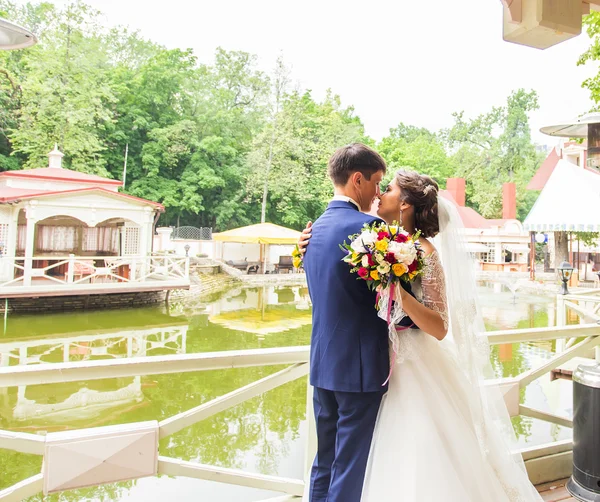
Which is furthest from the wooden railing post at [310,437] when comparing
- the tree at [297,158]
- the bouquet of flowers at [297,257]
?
the tree at [297,158]

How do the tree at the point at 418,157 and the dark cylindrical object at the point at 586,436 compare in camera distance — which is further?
the tree at the point at 418,157

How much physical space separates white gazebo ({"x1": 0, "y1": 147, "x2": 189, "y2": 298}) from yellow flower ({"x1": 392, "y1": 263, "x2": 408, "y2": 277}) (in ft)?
32.6

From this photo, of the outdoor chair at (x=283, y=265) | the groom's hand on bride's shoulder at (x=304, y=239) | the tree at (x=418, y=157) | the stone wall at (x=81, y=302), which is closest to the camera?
the groom's hand on bride's shoulder at (x=304, y=239)

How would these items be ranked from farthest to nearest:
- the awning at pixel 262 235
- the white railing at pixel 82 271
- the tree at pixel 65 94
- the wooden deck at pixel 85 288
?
the tree at pixel 65 94 → the awning at pixel 262 235 → the white railing at pixel 82 271 → the wooden deck at pixel 85 288

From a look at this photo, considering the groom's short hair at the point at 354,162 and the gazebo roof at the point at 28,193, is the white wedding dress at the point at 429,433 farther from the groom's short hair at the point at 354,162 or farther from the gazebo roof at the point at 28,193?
the gazebo roof at the point at 28,193

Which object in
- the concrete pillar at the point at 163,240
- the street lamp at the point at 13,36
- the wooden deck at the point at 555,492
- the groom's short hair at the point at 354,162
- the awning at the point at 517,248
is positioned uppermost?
the awning at the point at 517,248

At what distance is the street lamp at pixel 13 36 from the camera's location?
1.61m

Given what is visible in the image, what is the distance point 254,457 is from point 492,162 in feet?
97.5

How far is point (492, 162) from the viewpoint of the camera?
97.6 ft

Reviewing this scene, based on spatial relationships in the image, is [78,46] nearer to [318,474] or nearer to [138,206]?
[138,206]

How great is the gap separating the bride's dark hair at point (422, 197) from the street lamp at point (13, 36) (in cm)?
142

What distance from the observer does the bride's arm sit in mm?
1149

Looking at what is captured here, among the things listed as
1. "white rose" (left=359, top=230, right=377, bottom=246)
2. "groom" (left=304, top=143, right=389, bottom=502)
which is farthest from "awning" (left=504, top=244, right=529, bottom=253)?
"white rose" (left=359, top=230, right=377, bottom=246)

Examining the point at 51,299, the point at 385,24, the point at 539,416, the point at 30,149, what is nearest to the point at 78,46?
the point at 30,149
